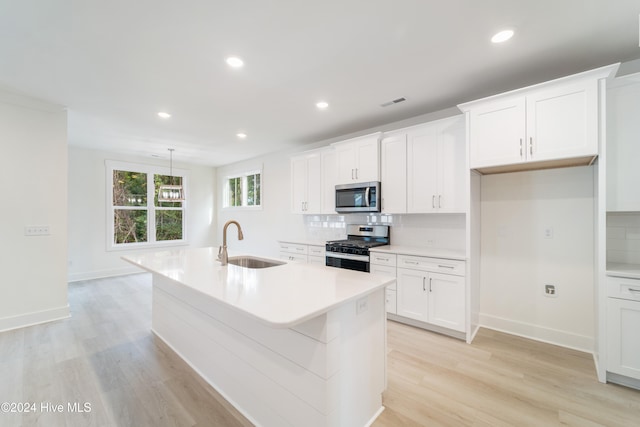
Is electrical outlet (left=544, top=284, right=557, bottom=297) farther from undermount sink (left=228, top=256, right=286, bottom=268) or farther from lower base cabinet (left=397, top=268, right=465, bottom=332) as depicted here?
undermount sink (left=228, top=256, right=286, bottom=268)

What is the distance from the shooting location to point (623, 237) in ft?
7.70

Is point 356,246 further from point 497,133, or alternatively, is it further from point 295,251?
point 497,133

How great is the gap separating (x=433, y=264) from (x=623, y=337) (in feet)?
4.75

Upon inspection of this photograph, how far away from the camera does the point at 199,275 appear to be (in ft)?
6.28

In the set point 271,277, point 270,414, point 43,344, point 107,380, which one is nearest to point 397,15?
point 271,277

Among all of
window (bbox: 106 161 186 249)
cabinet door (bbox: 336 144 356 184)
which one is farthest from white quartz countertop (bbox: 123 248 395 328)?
window (bbox: 106 161 186 249)

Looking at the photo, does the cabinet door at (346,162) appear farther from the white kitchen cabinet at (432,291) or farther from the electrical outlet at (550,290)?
the electrical outlet at (550,290)

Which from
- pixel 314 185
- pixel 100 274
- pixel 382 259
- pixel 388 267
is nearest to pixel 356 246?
pixel 382 259

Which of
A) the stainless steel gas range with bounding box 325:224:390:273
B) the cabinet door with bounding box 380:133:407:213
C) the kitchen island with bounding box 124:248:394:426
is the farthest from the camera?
the stainless steel gas range with bounding box 325:224:390:273

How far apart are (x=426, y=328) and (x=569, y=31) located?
2.93 meters

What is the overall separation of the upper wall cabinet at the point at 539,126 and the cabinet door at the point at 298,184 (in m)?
2.65

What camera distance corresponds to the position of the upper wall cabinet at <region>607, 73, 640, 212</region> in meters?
2.12

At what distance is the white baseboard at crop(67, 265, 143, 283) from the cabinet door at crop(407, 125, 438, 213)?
5239 mm

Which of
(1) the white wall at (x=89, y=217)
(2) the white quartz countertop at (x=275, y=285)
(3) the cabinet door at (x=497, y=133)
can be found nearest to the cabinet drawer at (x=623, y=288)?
(3) the cabinet door at (x=497, y=133)
